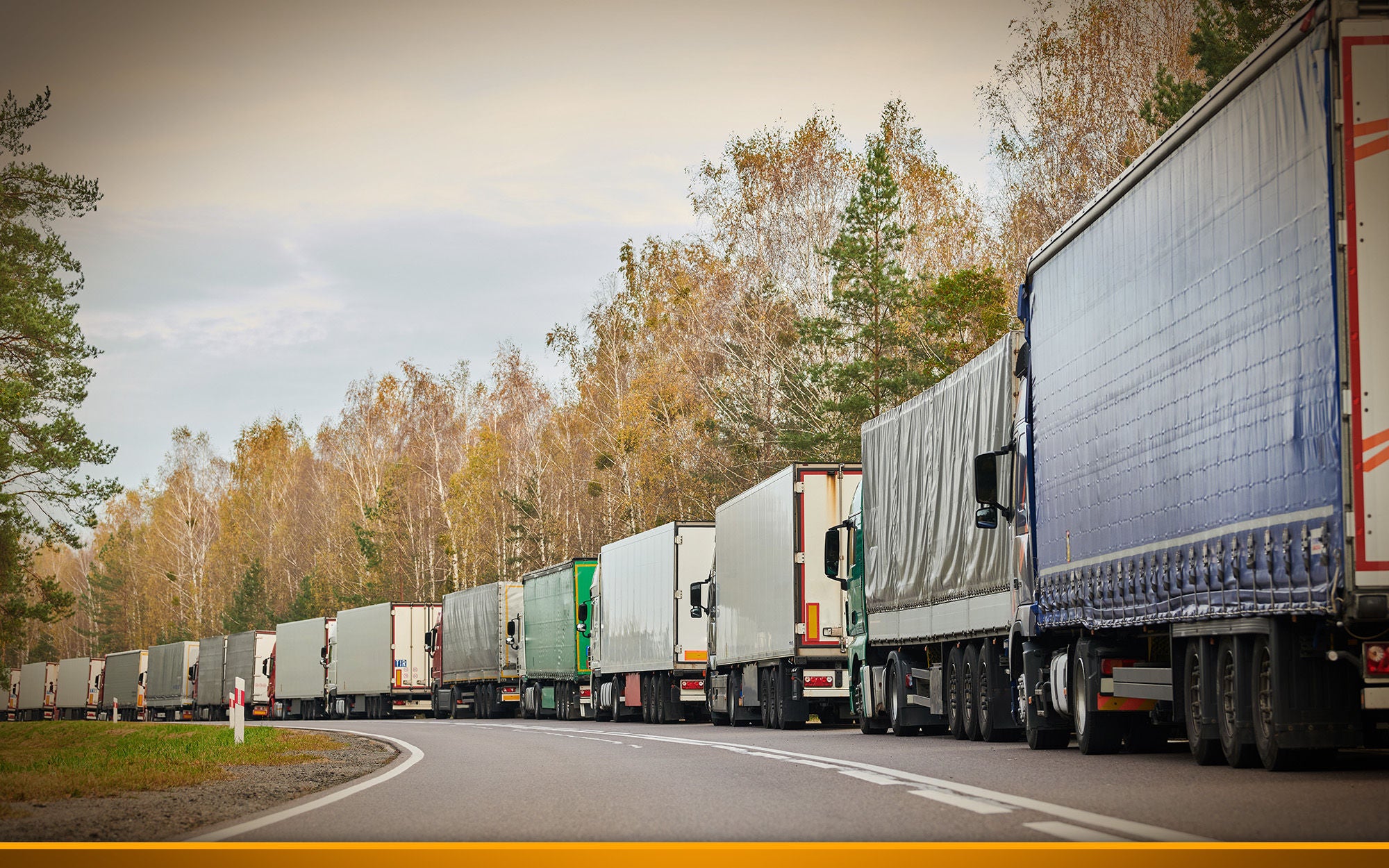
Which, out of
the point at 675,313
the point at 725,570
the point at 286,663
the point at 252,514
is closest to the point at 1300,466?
the point at 725,570

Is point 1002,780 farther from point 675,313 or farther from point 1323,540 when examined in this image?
point 675,313

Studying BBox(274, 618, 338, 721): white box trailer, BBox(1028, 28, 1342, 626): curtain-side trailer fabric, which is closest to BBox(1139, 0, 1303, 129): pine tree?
BBox(1028, 28, 1342, 626): curtain-side trailer fabric

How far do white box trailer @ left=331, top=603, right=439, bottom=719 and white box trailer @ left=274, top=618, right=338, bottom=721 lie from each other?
3499mm

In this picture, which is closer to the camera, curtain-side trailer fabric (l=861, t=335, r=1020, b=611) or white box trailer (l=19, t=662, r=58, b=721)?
curtain-side trailer fabric (l=861, t=335, r=1020, b=611)

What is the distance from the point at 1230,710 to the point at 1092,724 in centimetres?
290

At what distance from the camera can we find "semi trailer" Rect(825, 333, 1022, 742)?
18672 millimetres

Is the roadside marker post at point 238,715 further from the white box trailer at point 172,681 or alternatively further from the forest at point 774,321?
the white box trailer at point 172,681

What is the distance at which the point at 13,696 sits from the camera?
3986 inches

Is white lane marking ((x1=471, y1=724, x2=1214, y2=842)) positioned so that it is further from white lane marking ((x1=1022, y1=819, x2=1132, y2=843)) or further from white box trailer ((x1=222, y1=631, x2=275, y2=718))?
white box trailer ((x1=222, y1=631, x2=275, y2=718))

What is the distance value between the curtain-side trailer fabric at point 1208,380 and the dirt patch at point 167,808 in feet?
20.9

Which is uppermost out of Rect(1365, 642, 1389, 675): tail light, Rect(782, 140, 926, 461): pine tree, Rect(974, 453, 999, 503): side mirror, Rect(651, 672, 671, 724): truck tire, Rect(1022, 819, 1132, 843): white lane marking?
Rect(782, 140, 926, 461): pine tree

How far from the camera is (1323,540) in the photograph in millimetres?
10148

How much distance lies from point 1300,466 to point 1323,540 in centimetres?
48

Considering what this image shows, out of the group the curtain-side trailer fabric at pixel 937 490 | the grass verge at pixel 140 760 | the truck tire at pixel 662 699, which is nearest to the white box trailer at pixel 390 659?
the grass verge at pixel 140 760
